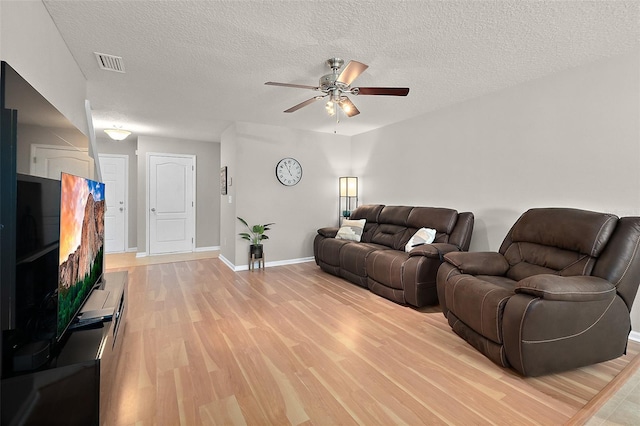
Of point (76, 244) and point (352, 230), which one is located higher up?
point (76, 244)

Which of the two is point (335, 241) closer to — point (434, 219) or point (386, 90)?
point (434, 219)

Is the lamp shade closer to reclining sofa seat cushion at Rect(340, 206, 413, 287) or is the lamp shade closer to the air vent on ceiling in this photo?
reclining sofa seat cushion at Rect(340, 206, 413, 287)

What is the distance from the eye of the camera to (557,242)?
246cm

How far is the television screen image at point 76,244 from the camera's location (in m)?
1.41

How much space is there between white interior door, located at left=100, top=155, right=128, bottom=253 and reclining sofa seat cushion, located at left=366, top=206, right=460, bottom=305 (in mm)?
5363

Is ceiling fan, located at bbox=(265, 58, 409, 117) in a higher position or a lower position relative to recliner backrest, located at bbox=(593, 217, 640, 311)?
higher

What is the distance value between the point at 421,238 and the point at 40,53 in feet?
11.9

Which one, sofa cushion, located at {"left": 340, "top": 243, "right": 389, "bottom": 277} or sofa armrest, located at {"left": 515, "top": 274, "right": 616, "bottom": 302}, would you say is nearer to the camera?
sofa armrest, located at {"left": 515, "top": 274, "right": 616, "bottom": 302}

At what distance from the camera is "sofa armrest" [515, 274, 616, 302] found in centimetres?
186

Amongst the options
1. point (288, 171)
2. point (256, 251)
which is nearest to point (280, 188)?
point (288, 171)

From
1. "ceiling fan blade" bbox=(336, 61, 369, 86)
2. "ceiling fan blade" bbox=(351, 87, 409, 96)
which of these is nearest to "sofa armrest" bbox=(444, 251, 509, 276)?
"ceiling fan blade" bbox=(351, 87, 409, 96)

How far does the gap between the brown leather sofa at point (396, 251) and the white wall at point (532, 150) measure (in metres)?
0.38

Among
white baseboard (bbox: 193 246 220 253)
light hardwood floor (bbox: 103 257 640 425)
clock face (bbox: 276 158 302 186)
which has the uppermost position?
clock face (bbox: 276 158 302 186)

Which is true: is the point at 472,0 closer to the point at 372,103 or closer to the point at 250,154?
the point at 372,103
